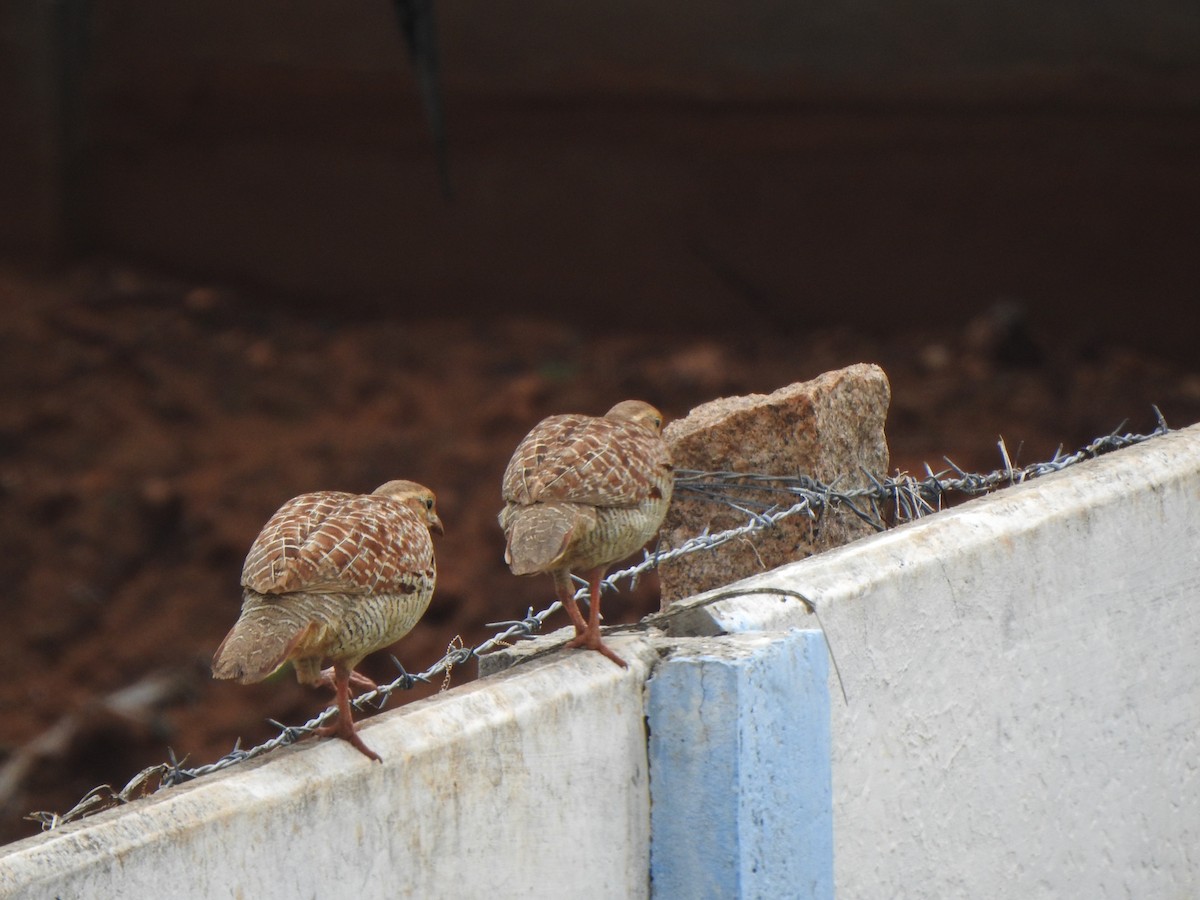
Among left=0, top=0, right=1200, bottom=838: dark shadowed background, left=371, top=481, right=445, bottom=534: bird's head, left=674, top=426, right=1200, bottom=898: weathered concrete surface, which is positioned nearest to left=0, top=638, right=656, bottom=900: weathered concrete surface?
left=674, top=426, right=1200, bottom=898: weathered concrete surface

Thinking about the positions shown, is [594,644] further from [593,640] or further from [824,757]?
[824,757]

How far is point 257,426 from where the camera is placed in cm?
1338

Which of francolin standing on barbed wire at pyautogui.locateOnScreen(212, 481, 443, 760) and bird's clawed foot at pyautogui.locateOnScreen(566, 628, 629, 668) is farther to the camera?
bird's clawed foot at pyautogui.locateOnScreen(566, 628, 629, 668)

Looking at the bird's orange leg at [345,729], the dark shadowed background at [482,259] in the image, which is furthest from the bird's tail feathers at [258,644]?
the dark shadowed background at [482,259]

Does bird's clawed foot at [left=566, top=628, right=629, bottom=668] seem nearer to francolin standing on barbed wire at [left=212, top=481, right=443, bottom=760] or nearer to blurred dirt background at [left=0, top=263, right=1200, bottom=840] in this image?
francolin standing on barbed wire at [left=212, top=481, right=443, bottom=760]

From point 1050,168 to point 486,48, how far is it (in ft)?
13.4

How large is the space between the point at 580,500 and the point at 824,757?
80 centimetres

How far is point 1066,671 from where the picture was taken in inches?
170

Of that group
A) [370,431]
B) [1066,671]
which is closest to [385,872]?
[1066,671]

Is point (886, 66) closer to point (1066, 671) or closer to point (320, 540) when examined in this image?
point (1066, 671)

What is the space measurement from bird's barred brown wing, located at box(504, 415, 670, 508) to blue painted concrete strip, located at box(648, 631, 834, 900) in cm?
52

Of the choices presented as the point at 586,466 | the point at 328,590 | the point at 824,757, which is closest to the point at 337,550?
the point at 328,590

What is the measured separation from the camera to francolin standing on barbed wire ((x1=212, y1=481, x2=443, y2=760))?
321 cm

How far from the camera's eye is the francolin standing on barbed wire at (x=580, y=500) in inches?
146
